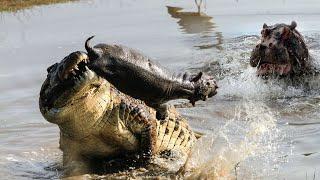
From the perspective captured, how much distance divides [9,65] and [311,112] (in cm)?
584

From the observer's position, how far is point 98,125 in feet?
18.4

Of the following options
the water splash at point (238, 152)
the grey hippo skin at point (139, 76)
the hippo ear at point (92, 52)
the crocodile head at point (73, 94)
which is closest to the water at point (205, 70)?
the water splash at point (238, 152)

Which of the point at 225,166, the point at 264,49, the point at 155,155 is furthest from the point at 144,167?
the point at 264,49

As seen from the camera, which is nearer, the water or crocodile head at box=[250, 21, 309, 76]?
the water

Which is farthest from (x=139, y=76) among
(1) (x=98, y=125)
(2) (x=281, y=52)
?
(2) (x=281, y=52)

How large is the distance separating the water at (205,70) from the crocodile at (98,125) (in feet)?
0.82

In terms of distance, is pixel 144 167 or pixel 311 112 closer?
pixel 144 167

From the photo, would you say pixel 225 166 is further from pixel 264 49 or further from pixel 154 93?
pixel 264 49

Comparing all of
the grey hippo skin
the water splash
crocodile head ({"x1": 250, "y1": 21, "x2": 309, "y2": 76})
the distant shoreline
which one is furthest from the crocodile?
the distant shoreline

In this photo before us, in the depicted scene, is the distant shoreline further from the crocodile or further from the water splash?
the crocodile

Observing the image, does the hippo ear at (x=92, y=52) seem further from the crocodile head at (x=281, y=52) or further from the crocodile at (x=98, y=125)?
the crocodile head at (x=281, y=52)

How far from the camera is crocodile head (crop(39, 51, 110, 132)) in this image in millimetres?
4637

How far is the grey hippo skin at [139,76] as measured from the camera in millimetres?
4188

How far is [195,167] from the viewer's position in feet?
19.8
